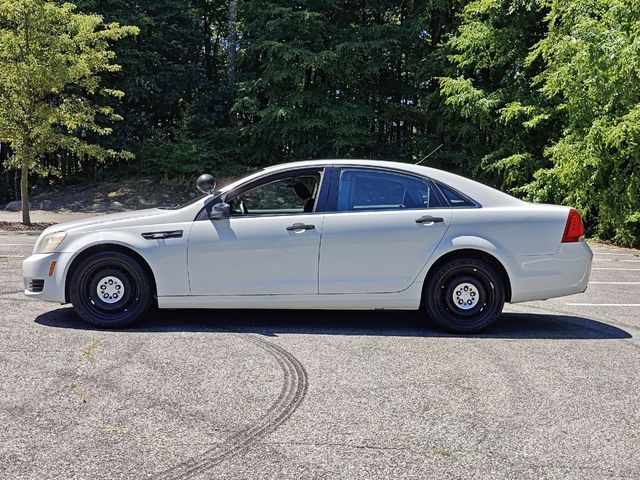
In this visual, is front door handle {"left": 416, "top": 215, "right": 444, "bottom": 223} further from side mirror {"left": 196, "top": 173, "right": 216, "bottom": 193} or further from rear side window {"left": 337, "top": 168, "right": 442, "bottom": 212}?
side mirror {"left": 196, "top": 173, "right": 216, "bottom": 193}

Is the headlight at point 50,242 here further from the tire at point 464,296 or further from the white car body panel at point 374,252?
the tire at point 464,296

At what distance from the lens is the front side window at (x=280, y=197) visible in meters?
6.22

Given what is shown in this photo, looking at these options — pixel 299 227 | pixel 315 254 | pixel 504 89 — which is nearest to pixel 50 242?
pixel 299 227

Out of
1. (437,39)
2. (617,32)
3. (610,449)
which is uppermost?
(437,39)

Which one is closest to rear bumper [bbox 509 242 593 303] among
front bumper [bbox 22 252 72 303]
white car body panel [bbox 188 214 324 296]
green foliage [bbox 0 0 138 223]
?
white car body panel [bbox 188 214 324 296]

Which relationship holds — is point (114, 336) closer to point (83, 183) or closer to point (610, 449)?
point (610, 449)

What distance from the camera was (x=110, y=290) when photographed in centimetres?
609

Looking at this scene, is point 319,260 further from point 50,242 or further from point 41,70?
point 41,70

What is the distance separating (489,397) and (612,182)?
479 inches

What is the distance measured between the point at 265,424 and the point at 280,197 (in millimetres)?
2887

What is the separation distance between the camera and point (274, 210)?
20.7ft

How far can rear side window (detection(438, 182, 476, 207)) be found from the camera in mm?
6203

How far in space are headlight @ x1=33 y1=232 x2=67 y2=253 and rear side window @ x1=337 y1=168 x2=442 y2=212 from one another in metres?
2.56

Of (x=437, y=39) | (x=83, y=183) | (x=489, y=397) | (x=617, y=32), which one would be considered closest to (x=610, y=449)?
(x=489, y=397)
